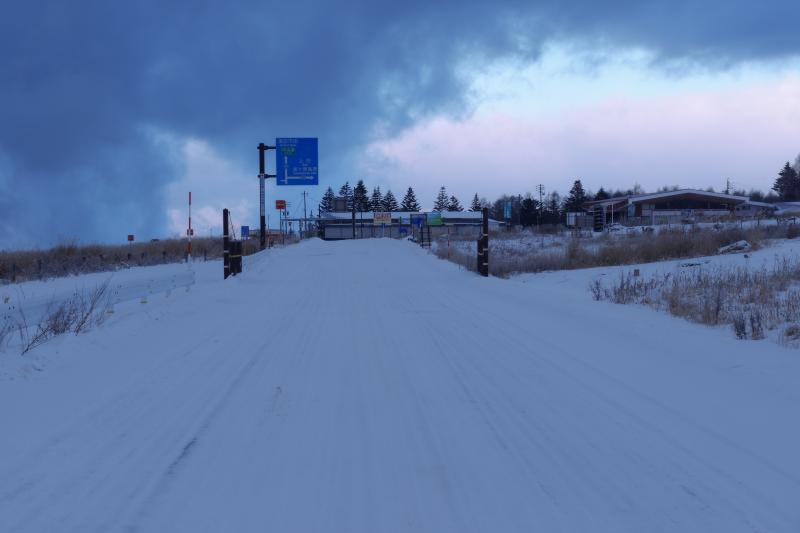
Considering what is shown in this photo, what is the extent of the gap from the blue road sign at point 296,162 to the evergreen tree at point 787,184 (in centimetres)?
11054

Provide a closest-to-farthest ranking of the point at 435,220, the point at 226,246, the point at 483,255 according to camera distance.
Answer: the point at 226,246
the point at 483,255
the point at 435,220

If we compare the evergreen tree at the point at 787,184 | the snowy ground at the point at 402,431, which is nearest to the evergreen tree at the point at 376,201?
the evergreen tree at the point at 787,184

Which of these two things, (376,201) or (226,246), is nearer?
(226,246)

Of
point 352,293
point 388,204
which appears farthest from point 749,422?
point 388,204

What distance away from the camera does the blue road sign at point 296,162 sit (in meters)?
36.5

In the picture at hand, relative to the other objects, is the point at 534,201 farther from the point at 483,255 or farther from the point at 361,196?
the point at 483,255

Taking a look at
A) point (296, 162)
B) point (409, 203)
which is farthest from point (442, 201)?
point (296, 162)

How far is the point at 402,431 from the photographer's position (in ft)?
16.5

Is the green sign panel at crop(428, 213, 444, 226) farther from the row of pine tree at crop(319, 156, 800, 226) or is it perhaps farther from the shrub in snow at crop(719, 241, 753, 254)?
the shrub in snow at crop(719, 241, 753, 254)

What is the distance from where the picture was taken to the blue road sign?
1437 inches

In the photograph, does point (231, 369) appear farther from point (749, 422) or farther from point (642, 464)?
point (749, 422)

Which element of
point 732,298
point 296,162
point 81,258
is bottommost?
point 732,298

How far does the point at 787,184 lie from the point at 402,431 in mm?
139399

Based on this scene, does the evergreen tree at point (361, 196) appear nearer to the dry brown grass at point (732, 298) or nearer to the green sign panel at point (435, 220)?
the green sign panel at point (435, 220)
